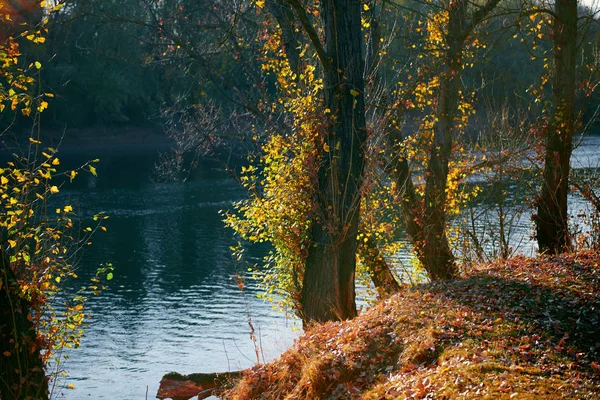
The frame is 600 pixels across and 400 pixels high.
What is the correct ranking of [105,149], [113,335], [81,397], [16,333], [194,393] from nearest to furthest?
[16,333]
[194,393]
[81,397]
[113,335]
[105,149]

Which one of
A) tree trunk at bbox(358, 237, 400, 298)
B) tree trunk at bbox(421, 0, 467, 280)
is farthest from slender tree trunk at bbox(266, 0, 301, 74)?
tree trunk at bbox(358, 237, 400, 298)

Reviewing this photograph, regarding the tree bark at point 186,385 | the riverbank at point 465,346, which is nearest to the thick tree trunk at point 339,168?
the riverbank at point 465,346

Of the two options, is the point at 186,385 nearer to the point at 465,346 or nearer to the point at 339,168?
the point at 339,168

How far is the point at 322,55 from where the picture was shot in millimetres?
9078

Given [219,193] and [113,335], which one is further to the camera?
[219,193]

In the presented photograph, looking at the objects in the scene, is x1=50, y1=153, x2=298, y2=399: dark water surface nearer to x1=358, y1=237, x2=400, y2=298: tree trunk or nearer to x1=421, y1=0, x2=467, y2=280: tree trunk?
x1=358, y1=237, x2=400, y2=298: tree trunk

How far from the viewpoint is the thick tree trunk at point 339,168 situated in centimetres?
916

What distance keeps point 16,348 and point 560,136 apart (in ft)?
27.2

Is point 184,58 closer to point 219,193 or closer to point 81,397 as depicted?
point 81,397

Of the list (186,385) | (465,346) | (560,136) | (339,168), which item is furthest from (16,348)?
(560,136)

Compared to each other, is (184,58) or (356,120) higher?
(184,58)

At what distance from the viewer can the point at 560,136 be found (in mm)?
10812

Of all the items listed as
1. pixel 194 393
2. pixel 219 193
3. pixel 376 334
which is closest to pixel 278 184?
pixel 194 393

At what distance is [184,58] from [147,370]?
8.23 m
